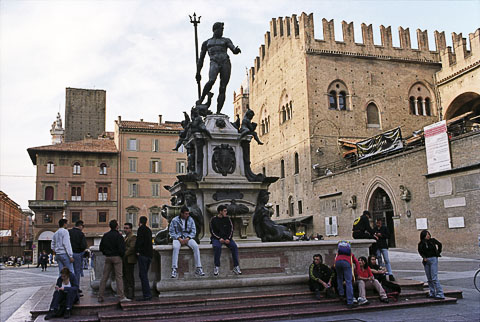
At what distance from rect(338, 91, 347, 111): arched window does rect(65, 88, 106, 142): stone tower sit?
4929 centimetres

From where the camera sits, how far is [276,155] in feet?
146

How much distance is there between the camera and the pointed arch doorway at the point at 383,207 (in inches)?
1133

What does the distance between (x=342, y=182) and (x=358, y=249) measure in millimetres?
23889

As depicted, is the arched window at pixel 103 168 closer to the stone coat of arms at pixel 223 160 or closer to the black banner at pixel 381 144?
the black banner at pixel 381 144

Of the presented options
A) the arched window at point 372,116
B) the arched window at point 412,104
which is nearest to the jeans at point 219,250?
the arched window at point 372,116

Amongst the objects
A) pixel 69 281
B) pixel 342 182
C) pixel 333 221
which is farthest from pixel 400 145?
pixel 69 281

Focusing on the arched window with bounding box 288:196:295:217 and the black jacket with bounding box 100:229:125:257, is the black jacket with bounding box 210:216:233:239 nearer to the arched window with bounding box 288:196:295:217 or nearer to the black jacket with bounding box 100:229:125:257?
the black jacket with bounding box 100:229:125:257

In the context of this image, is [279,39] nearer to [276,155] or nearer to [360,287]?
[276,155]

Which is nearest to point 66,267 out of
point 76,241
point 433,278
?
point 76,241

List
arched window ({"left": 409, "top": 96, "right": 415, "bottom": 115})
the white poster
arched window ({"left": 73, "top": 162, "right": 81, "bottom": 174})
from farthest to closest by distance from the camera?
1. arched window ({"left": 73, "top": 162, "right": 81, "bottom": 174})
2. arched window ({"left": 409, "top": 96, "right": 415, "bottom": 115})
3. the white poster

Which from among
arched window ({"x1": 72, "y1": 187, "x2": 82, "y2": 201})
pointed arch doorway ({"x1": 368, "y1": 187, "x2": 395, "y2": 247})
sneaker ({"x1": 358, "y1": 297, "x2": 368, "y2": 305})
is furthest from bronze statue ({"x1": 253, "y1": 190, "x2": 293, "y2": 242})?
arched window ({"x1": 72, "y1": 187, "x2": 82, "y2": 201})

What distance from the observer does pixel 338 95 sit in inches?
1517

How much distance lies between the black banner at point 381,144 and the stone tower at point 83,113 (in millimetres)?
Result: 53503

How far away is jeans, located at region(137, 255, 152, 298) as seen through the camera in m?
8.13
